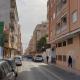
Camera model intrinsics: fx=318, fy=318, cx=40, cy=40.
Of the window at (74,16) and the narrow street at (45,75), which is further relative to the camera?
the window at (74,16)

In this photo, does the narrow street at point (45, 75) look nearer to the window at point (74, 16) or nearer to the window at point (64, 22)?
the window at point (74, 16)

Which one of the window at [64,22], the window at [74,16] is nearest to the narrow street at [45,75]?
the window at [74,16]

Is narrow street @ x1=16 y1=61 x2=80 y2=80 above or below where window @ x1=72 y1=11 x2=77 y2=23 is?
below

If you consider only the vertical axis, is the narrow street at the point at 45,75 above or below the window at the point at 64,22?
below

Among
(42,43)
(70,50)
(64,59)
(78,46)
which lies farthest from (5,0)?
(42,43)

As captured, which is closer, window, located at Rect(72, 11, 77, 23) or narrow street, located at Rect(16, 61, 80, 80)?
narrow street, located at Rect(16, 61, 80, 80)

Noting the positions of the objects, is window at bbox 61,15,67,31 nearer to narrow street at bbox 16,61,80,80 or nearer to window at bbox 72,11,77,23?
window at bbox 72,11,77,23

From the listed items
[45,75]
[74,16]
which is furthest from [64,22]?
[45,75]

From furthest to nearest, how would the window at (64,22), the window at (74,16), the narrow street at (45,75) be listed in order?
the window at (64,22) < the window at (74,16) < the narrow street at (45,75)

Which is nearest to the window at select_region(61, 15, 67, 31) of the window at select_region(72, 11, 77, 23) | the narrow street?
the window at select_region(72, 11, 77, 23)

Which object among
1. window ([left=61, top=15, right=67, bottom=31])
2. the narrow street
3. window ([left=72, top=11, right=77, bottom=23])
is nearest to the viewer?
the narrow street

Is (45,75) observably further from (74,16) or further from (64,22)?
(64,22)

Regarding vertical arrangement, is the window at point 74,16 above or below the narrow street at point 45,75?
above

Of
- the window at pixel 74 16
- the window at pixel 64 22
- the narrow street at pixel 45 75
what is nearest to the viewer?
the narrow street at pixel 45 75
